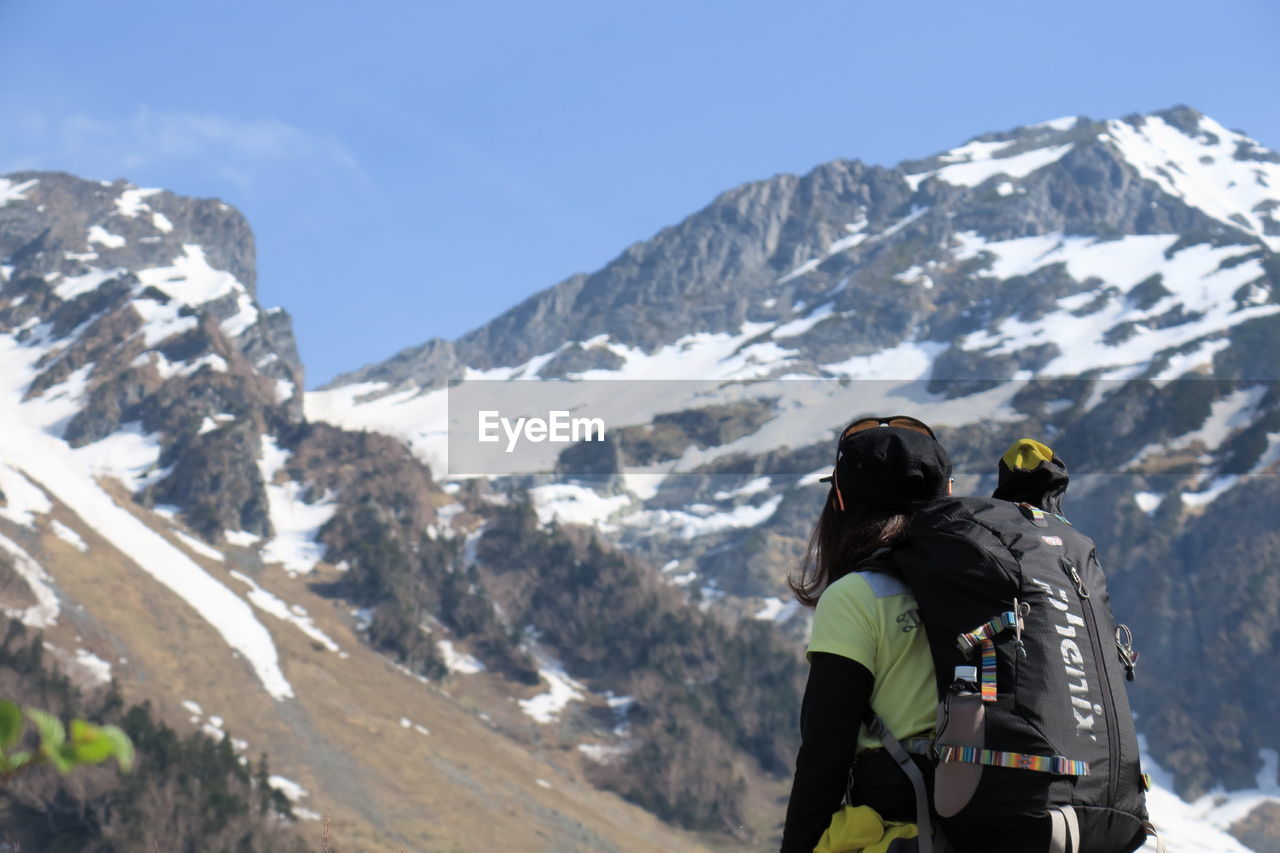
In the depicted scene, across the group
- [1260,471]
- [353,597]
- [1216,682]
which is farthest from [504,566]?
[1260,471]

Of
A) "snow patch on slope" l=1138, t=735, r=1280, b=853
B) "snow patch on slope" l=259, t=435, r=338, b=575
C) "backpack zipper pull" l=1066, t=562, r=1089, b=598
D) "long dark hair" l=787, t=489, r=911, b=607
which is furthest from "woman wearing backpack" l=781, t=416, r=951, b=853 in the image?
"snow patch on slope" l=259, t=435, r=338, b=575

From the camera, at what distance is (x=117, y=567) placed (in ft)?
343

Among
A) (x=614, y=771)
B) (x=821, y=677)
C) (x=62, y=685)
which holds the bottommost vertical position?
(x=614, y=771)

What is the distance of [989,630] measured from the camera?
3.81 metres

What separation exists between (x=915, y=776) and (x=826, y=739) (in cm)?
30

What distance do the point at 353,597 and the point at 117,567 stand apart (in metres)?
28.9

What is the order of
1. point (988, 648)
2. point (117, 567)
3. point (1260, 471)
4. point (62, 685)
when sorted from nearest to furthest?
1. point (988, 648)
2. point (62, 685)
3. point (117, 567)
4. point (1260, 471)

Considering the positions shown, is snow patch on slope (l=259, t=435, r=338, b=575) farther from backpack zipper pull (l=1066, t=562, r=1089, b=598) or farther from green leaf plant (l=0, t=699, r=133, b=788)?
green leaf plant (l=0, t=699, r=133, b=788)

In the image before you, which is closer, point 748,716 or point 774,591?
point 748,716

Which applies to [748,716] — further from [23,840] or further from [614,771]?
[23,840]

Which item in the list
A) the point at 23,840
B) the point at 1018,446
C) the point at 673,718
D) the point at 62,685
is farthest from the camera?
the point at 673,718

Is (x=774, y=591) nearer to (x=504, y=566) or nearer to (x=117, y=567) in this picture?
(x=504, y=566)

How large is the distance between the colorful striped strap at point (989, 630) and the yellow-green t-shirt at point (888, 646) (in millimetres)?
227

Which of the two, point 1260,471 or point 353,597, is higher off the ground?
point 1260,471
